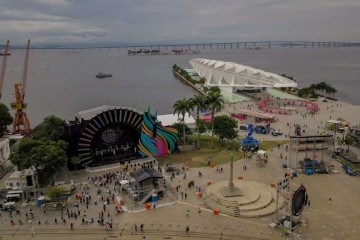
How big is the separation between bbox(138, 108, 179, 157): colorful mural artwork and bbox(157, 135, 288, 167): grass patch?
1.44 m

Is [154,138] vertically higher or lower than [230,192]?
higher

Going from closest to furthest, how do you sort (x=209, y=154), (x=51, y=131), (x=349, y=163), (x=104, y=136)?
(x=349, y=163) < (x=104, y=136) < (x=51, y=131) < (x=209, y=154)

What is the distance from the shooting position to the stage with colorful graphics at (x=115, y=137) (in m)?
53.2

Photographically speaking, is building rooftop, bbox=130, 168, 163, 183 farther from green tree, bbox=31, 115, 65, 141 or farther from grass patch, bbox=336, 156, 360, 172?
grass patch, bbox=336, 156, 360, 172

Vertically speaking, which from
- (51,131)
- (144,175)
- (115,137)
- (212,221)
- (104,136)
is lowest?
(212,221)

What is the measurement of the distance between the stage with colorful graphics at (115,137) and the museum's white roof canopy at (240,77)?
64309mm

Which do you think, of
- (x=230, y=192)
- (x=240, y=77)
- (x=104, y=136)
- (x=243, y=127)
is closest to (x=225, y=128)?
(x=243, y=127)

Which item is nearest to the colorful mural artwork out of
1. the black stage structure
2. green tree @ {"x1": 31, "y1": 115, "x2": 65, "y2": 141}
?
the black stage structure

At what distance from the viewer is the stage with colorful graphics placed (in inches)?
2095

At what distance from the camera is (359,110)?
92.2 m

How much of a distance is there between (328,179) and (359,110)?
170ft

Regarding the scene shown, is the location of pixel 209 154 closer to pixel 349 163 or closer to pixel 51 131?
pixel 349 163

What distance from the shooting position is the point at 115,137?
56.2 metres

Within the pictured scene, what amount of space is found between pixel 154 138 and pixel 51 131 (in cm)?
1611
